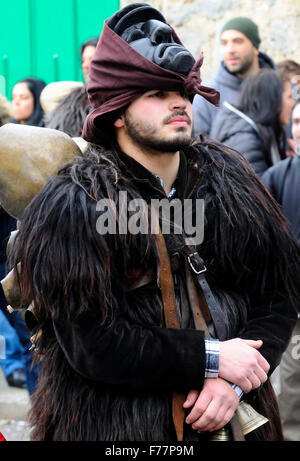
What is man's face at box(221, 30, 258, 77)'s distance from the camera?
4820 millimetres

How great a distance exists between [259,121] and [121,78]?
2.13 meters

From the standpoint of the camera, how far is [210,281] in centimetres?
241

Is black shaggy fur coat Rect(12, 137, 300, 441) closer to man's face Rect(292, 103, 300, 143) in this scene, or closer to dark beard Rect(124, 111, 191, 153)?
dark beard Rect(124, 111, 191, 153)

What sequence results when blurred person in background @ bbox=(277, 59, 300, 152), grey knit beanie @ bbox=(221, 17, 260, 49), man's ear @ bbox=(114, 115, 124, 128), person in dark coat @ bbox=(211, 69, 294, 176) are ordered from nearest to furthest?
1. man's ear @ bbox=(114, 115, 124, 128)
2. person in dark coat @ bbox=(211, 69, 294, 176)
3. blurred person in background @ bbox=(277, 59, 300, 152)
4. grey knit beanie @ bbox=(221, 17, 260, 49)

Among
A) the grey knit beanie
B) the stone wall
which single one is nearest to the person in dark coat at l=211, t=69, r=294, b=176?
the grey knit beanie

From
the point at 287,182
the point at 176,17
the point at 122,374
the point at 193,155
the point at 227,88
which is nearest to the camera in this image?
the point at 122,374

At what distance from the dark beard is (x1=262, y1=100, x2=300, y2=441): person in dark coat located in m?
1.53

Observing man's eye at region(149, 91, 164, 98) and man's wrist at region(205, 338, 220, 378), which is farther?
man's eye at region(149, 91, 164, 98)

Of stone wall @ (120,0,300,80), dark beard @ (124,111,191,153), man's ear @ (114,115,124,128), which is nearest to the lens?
dark beard @ (124,111,191,153)

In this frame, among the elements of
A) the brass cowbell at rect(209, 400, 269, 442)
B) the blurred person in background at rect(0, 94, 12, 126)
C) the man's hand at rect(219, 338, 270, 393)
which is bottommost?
the brass cowbell at rect(209, 400, 269, 442)

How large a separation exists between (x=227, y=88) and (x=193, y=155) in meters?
2.26
